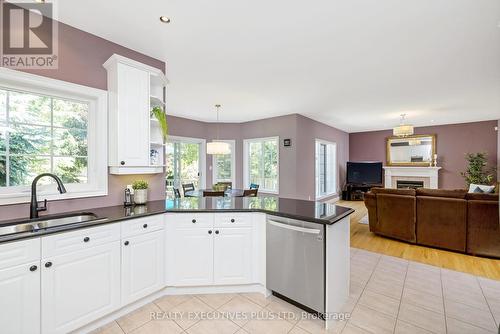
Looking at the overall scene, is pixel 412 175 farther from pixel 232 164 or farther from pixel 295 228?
pixel 295 228

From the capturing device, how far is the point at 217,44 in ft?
8.11

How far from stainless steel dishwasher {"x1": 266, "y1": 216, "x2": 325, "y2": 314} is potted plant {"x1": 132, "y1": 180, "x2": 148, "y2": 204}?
4.67 ft

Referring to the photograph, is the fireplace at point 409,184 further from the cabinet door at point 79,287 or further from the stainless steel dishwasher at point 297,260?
the cabinet door at point 79,287

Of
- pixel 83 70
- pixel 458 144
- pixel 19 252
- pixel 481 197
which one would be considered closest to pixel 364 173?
pixel 458 144

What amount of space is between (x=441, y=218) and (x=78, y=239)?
4605mm

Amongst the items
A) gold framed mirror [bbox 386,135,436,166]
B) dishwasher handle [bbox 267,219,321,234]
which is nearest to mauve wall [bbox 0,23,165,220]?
dishwasher handle [bbox 267,219,321,234]

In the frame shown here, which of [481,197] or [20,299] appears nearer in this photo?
[20,299]

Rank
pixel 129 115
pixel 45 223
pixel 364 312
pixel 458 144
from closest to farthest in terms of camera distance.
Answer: pixel 45 223 < pixel 364 312 < pixel 129 115 < pixel 458 144

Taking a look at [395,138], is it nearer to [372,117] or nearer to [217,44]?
[372,117]

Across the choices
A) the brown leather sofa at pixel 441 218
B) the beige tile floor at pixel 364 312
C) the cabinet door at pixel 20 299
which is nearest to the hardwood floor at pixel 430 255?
the brown leather sofa at pixel 441 218

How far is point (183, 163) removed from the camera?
21.3 feet

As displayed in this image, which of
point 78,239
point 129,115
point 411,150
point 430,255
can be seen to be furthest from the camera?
point 411,150

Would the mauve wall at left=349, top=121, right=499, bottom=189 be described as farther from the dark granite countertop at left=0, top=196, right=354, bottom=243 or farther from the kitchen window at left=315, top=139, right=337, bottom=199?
the dark granite countertop at left=0, top=196, right=354, bottom=243

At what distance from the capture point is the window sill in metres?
1.79
